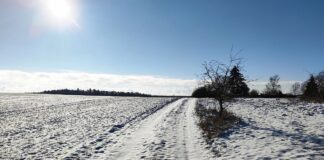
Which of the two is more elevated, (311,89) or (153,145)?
(311,89)

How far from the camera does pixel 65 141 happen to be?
651 inches

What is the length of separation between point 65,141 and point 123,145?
3.17m

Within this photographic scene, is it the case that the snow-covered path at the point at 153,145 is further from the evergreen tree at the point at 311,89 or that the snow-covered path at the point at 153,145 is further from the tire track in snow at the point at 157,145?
the evergreen tree at the point at 311,89

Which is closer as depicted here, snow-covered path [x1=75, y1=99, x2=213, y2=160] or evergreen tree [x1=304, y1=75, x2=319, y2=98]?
snow-covered path [x1=75, y1=99, x2=213, y2=160]

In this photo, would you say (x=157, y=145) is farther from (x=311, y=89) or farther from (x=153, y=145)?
(x=311, y=89)

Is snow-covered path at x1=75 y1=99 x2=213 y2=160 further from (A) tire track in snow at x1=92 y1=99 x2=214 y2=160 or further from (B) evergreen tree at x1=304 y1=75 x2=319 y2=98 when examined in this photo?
(B) evergreen tree at x1=304 y1=75 x2=319 y2=98

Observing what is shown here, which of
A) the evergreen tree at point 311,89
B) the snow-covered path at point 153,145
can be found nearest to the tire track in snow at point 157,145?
the snow-covered path at point 153,145

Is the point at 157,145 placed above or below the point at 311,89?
below

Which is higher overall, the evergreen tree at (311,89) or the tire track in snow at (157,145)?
the evergreen tree at (311,89)

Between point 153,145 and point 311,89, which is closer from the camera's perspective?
point 153,145

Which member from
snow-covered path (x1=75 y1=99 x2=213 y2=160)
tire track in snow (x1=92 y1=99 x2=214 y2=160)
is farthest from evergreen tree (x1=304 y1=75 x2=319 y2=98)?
snow-covered path (x1=75 y1=99 x2=213 y2=160)

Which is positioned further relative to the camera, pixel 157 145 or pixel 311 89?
pixel 311 89

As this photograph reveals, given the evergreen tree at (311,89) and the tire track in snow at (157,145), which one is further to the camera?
the evergreen tree at (311,89)

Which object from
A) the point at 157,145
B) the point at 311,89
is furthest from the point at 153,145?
the point at 311,89
